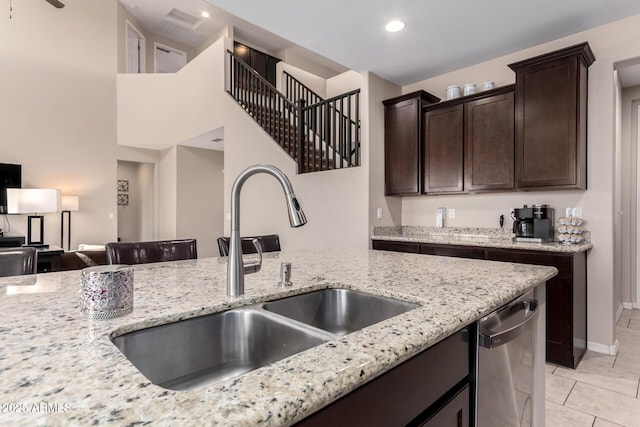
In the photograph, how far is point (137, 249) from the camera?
192 cm

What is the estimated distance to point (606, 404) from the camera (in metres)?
2.10

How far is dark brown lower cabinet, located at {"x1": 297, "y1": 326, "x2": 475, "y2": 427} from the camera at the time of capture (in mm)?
595

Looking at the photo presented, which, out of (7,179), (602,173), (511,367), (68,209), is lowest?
(511,367)

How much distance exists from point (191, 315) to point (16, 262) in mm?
1224

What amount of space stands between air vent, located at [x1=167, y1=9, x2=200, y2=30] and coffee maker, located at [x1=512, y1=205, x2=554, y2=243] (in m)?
7.71

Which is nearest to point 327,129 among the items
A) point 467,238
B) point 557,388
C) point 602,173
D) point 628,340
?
point 467,238

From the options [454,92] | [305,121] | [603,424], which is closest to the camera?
[603,424]

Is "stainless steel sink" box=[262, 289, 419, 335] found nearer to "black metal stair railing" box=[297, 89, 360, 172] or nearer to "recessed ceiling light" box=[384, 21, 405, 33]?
"recessed ceiling light" box=[384, 21, 405, 33]

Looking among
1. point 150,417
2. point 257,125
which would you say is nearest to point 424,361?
point 150,417

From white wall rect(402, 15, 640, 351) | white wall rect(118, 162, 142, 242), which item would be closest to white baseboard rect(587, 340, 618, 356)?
white wall rect(402, 15, 640, 351)

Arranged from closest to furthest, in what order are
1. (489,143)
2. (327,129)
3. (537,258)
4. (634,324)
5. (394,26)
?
(537,258)
(394,26)
(489,143)
(634,324)
(327,129)

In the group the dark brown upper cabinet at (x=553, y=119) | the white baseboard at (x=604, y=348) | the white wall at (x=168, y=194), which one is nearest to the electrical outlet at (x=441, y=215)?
the dark brown upper cabinet at (x=553, y=119)

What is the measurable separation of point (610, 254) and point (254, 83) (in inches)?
193

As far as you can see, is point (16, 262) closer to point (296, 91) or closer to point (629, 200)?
point (629, 200)
